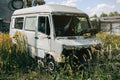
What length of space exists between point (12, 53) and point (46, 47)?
1208 mm

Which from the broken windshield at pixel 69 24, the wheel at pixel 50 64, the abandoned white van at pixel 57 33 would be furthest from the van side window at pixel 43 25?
the wheel at pixel 50 64

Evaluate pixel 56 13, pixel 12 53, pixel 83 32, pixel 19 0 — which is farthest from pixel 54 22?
pixel 19 0

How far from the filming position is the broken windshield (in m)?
9.97

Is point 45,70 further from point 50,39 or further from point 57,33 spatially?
point 57,33

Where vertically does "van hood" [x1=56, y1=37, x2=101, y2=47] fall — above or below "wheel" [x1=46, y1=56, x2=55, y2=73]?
above

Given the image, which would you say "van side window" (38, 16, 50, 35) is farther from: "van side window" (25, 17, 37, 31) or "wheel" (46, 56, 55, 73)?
"wheel" (46, 56, 55, 73)

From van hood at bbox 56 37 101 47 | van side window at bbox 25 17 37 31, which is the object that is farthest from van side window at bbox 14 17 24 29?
van hood at bbox 56 37 101 47

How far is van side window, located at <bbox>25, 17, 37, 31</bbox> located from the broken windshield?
1.05 metres

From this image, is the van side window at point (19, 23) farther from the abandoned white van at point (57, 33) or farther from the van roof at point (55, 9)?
the van roof at point (55, 9)

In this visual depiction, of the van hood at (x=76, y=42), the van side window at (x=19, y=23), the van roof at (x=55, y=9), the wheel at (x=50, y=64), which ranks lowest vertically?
the wheel at (x=50, y=64)

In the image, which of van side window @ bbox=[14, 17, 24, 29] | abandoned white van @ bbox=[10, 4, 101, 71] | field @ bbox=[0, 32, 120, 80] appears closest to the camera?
field @ bbox=[0, 32, 120, 80]

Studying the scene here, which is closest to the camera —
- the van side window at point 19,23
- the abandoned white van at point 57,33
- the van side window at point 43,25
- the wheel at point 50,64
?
the abandoned white van at point 57,33

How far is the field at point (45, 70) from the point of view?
7.79 meters

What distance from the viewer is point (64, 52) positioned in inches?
354
